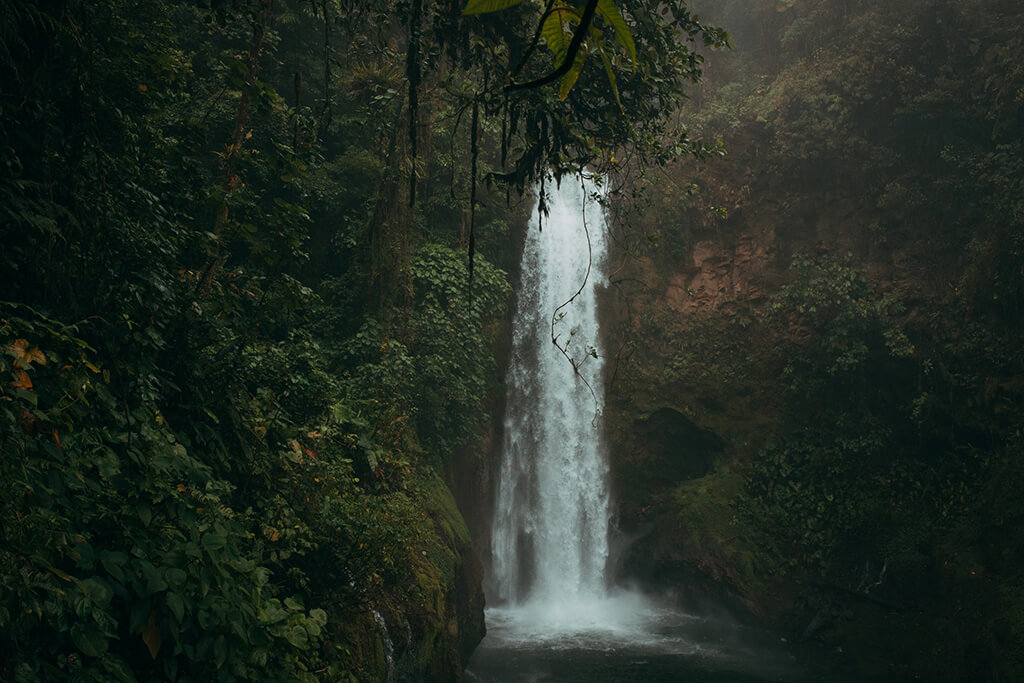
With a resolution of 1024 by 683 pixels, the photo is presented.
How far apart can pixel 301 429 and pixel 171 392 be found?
1.77m

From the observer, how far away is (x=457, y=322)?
10.9 metres

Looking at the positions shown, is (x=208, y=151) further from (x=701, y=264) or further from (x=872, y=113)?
(x=872, y=113)

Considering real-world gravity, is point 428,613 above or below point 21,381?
below

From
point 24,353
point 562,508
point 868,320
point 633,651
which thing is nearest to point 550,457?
point 562,508

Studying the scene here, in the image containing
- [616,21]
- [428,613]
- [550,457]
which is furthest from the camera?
[550,457]

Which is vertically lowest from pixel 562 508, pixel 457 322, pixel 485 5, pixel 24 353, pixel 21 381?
pixel 562 508

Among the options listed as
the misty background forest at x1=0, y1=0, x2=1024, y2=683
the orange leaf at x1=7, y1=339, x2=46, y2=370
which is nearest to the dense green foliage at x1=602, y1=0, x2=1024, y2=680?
the misty background forest at x1=0, y1=0, x2=1024, y2=683

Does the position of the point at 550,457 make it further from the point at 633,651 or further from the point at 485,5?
the point at 485,5

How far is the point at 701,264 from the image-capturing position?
50.8 feet

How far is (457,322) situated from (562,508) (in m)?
5.48

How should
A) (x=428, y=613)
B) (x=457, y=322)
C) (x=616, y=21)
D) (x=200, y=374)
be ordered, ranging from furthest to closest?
1. (x=457, y=322)
2. (x=428, y=613)
3. (x=200, y=374)
4. (x=616, y=21)

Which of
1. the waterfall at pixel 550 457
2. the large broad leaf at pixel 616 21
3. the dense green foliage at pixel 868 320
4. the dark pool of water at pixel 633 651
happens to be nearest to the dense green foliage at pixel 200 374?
the large broad leaf at pixel 616 21

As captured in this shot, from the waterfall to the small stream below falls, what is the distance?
2 cm

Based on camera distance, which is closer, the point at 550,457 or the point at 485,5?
the point at 485,5
